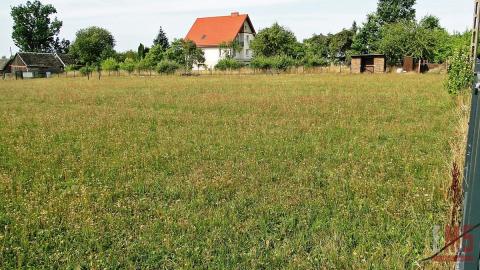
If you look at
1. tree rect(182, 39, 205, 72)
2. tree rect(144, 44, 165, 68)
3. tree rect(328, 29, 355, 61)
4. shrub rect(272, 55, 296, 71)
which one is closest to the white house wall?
tree rect(182, 39, 205, 72)

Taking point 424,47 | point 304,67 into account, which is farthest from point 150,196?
point 424,47

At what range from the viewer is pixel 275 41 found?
2467 inches

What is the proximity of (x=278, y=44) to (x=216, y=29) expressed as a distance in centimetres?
1817

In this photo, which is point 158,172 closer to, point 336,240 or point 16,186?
point 16,186

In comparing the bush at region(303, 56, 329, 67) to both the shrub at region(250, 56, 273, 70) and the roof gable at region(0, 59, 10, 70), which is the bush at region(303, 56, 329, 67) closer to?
the shrub at region(250, 56, 273, 70)

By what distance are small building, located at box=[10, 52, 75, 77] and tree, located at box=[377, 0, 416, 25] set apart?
2339 inches

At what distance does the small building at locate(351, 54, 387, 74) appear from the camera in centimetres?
4875

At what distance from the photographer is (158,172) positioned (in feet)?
24.7

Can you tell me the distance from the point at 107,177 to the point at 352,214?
419 centimetres

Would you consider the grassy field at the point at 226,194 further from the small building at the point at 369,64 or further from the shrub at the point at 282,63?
the shrub at the point at 282,63

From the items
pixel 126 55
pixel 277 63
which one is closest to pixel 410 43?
pixel 277 63

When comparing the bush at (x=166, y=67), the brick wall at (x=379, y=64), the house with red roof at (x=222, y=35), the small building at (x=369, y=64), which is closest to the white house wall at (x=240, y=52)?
the house with red roof at (x=222, y=35)

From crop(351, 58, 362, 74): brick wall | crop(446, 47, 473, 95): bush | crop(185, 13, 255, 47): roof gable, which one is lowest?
crop(446, 47, 473, 95): bush

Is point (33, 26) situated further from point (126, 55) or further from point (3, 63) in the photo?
point (126, 55)
